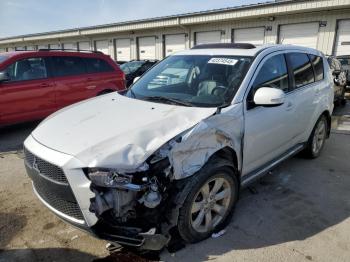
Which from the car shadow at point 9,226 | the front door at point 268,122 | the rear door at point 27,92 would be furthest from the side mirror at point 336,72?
the car shadow at point 9,226

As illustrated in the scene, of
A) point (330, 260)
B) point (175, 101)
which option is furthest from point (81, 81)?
point (330, 260)

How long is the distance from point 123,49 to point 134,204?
79.4 feet

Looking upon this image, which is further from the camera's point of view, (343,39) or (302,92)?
(343,39)

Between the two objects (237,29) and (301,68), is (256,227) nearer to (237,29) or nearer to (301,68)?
(301,68)

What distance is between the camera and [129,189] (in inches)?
93.3

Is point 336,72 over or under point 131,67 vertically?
over

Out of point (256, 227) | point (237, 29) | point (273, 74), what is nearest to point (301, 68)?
point (273, 74)

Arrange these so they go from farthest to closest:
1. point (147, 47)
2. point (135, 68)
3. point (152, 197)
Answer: point (147, 47), point (135, 68), point (152, 197)

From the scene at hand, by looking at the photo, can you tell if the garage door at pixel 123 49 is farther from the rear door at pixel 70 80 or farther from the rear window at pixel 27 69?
the rear window at pixel 27 69

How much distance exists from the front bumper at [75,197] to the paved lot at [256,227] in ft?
1.40

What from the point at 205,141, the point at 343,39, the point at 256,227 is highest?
the point at 343,39

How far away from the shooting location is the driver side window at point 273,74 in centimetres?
357

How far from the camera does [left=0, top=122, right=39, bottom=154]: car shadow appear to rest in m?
5.96

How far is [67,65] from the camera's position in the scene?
24.4ft
